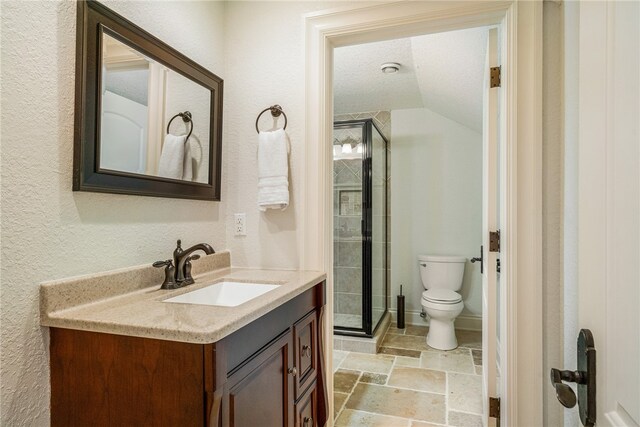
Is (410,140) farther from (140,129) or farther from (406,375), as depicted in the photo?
(140,129)

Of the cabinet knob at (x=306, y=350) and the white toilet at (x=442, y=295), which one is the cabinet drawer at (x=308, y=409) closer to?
the cabinet knob at (x=306, y=350)

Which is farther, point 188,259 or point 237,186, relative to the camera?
point 237,186

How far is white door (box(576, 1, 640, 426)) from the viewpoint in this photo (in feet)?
1.54

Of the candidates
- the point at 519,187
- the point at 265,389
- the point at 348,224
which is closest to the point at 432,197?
the point at 348,224

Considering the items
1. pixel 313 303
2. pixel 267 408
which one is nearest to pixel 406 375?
pixel 313 303

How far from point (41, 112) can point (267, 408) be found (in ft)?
3.72

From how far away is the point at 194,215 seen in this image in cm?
165

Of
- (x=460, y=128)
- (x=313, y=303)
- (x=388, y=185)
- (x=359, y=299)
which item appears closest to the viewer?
(x=313, y=303)

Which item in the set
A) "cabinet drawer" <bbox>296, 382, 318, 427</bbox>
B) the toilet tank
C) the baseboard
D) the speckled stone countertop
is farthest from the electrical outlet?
the baseboard

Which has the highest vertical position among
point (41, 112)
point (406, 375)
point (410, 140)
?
point (410, 140)

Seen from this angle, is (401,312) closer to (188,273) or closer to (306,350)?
(306,350)

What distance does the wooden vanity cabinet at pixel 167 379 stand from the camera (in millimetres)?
846

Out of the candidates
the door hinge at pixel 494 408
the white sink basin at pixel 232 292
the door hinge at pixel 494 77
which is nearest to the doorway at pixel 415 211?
the door hinge at pixel 494 408

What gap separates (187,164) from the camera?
5.16ft
